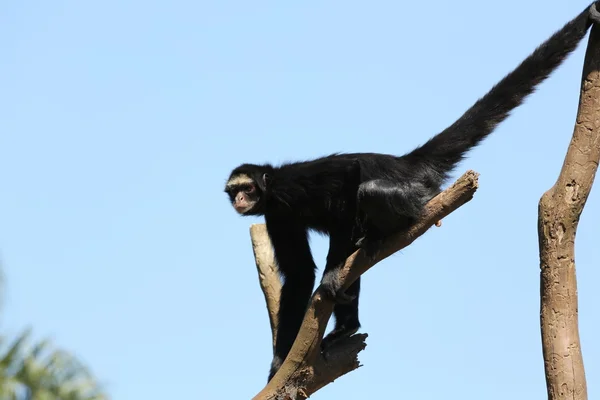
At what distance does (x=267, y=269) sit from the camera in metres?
13.3

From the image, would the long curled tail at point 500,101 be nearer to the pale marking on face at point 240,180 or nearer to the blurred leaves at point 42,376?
the pale marking on face at point 240,180

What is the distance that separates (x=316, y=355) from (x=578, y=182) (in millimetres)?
3807

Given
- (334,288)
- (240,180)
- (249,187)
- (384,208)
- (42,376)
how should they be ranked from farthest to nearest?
(240,180) < (249,187) < (384,208) < (334,288) < (42,376)

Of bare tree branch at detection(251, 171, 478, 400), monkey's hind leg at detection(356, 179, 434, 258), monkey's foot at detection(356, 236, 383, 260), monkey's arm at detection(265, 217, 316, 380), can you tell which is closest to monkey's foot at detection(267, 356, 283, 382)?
monkey's arm at detection(265, 217, 316, 380)

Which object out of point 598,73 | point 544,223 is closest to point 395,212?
point 544,223

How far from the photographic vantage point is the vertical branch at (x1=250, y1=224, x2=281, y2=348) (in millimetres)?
13000

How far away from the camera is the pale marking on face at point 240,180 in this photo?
41.0 ft

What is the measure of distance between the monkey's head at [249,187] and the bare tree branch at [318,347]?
2.40 m

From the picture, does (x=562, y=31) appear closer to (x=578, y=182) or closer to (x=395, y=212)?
(x=578, y=182)

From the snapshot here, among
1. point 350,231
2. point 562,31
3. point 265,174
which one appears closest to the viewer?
point 562,31

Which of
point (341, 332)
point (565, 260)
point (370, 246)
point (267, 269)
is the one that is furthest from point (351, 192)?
point (565, 260)

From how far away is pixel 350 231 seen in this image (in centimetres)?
1145

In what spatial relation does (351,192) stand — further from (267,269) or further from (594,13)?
(594,13)

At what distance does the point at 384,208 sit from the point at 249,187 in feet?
8.76
